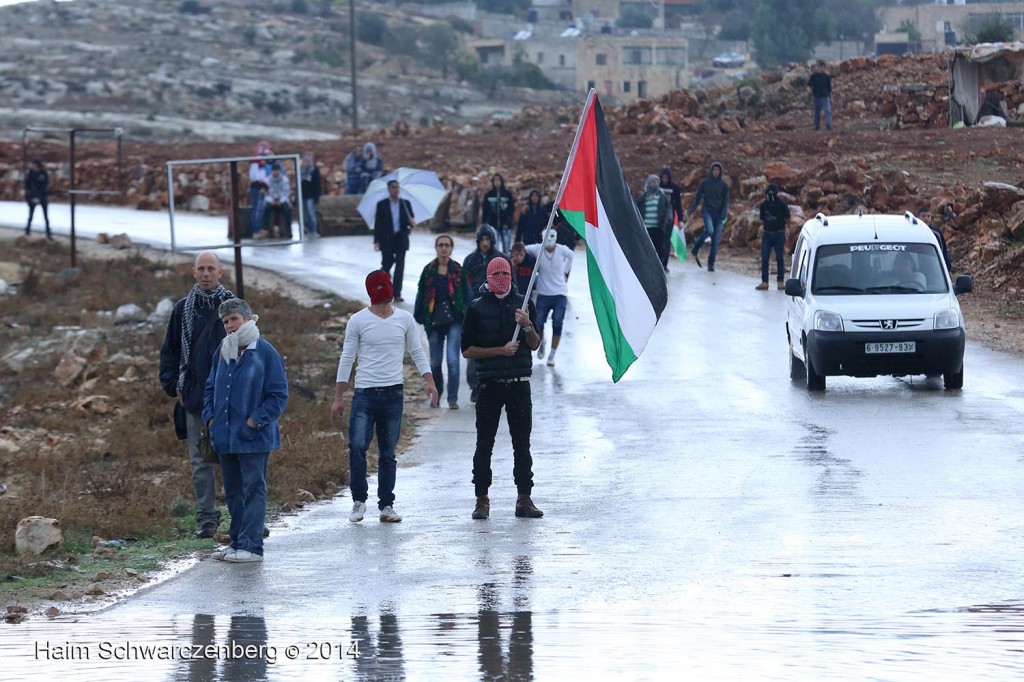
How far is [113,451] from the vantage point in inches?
674

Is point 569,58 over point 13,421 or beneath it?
over

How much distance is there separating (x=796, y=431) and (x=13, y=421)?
11.2 metres

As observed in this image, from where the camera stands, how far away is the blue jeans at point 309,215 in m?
38.2

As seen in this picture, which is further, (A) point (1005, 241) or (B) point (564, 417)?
(A) point (1005, 241)

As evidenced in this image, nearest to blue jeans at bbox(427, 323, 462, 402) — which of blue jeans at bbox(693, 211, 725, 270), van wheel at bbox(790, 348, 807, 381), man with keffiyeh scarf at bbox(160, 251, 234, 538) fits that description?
van wheel at bbox(790, 348, 807, 381)

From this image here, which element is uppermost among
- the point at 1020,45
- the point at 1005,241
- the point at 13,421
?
the point at 1020,45

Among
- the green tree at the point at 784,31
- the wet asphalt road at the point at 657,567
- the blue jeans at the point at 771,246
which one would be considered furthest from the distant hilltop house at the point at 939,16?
the wet asphalt road at the point at 657,567

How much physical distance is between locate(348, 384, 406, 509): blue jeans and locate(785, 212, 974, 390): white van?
23.7 ft

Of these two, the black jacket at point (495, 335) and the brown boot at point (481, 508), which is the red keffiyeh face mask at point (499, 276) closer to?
the black jacket at point (495, 335)

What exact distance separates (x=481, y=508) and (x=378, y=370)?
4.19 ft

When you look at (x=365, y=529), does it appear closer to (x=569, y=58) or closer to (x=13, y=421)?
(x=13, y=421)

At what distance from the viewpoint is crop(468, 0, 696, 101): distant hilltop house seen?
5054 inches

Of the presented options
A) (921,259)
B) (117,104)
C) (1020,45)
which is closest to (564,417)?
(921,259)

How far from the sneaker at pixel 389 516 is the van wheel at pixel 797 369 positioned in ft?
27.1
